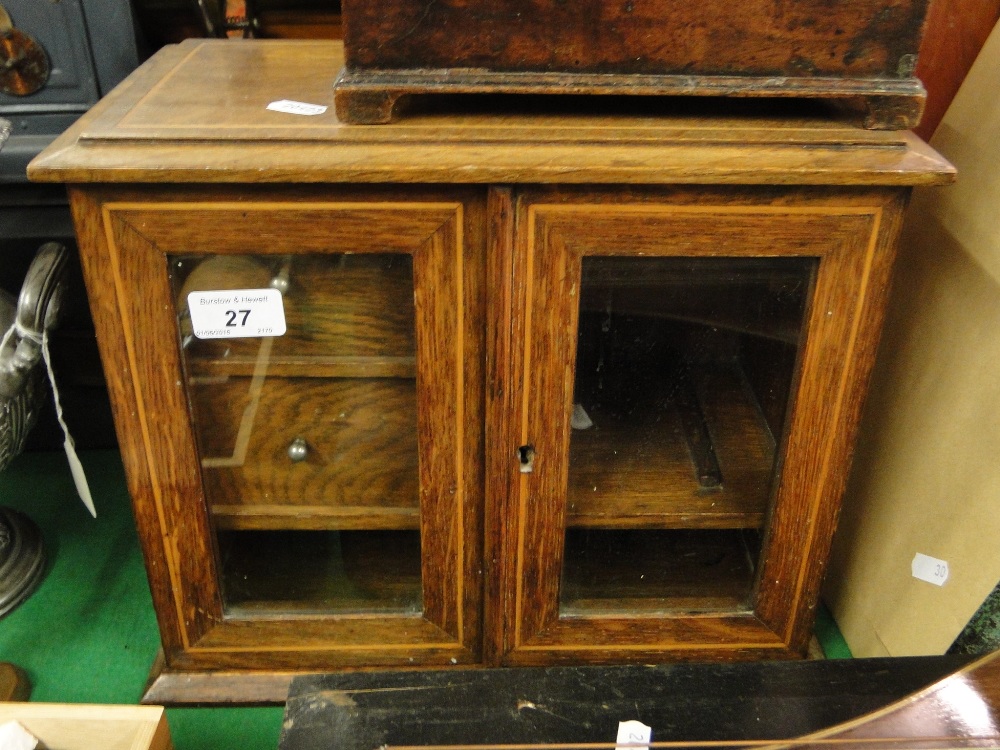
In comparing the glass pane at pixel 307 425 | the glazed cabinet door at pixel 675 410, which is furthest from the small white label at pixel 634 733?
the glass pane at pixel 307 425

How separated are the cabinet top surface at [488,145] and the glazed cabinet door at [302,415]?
44 mm

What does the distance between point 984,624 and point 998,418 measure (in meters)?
0.27

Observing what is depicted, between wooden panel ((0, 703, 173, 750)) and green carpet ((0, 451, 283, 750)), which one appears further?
green carpet ((0, 451, 283, 750))

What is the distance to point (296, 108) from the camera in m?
1.01

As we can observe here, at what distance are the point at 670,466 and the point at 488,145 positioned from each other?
49 cm

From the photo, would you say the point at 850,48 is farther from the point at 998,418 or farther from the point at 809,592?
the point at 809,592

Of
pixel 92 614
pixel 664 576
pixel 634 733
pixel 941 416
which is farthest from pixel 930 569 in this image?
pixel 92 614

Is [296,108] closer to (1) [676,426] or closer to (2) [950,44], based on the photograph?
(1) [676,426]

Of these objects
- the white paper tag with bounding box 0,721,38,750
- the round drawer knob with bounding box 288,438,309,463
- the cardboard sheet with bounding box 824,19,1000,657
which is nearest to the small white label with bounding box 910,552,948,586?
the cardboard sheet with bounding box 824,19,1000,657

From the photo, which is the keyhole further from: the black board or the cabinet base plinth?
the cabinet base plinth

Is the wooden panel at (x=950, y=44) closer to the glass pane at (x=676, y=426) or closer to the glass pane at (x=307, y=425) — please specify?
the glass pane at (x=676, y=426)

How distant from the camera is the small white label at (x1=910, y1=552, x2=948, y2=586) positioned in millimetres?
1188

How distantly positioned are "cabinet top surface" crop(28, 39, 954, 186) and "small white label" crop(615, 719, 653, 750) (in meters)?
0.56

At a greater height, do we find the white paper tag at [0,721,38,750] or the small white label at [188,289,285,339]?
the small white label at [188,289,285,339]
